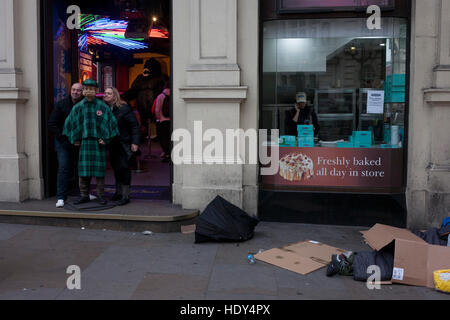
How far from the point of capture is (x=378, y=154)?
22.1 feet

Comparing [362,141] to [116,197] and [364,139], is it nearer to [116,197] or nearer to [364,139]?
[364,139]

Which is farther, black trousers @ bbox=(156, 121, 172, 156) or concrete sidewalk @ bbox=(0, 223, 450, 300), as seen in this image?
black trousers @ bbox=(156, 121, 172, 156)

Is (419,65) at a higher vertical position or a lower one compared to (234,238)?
higher

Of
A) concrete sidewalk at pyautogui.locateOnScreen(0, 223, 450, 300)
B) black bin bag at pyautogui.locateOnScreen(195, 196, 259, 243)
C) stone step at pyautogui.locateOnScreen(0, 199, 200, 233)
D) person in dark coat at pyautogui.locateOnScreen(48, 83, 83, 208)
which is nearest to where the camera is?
concrete sidewalk at pyautogui.locateOnScreen(0, 223, 450, 300)

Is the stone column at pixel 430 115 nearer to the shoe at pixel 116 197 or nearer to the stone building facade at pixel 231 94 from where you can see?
the stone building facade at pixel 231 94

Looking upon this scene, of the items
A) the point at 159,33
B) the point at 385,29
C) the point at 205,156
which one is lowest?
the point at 205,156

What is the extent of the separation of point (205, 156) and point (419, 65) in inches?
131

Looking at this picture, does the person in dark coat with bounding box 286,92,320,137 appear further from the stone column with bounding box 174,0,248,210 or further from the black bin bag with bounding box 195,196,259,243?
the black bin bag with bounding box 195,196,259,243

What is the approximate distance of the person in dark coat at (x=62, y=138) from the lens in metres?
6.87

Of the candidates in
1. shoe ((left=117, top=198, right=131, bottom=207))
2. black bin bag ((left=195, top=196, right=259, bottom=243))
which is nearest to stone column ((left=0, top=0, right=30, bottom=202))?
shoe ((left=117, top=198, right=131, bottom=207))

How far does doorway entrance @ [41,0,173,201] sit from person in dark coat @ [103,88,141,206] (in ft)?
0.67

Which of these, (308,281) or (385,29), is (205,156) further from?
(385,29)

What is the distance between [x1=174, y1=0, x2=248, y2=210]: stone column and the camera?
6535 millimetres
